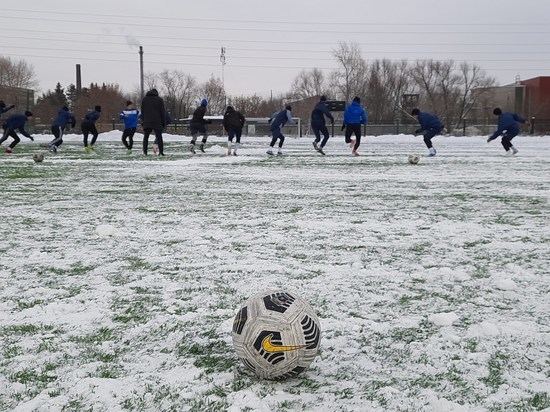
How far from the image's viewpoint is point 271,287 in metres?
3.75

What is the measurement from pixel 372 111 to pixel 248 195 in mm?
68057

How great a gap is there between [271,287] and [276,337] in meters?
1.43

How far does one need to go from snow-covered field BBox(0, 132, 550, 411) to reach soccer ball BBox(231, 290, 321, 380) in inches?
3.9

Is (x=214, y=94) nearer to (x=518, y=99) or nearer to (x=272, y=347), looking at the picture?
(x=518, y=99)

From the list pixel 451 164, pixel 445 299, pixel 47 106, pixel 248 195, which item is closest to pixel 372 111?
pixel 47 106

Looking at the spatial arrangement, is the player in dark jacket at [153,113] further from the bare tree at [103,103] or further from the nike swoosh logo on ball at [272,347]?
the bare tree at [103,103]

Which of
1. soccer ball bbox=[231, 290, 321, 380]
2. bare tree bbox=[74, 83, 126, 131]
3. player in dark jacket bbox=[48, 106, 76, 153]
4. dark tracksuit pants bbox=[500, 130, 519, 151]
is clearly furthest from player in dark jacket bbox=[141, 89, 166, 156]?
bare tree bbox=[74, 83, 126, 131]

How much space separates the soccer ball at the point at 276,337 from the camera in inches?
91.4

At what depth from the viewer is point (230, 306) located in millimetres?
3402

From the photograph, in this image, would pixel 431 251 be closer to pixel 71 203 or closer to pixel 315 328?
pixel 315 328

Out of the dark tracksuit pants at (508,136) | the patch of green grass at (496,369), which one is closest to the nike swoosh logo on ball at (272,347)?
the patch of green grass at (496,369)

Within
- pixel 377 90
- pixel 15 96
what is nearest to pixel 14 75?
pixel 15 96

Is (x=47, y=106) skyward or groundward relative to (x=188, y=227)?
skyward

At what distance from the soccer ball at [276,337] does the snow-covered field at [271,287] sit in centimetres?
10
